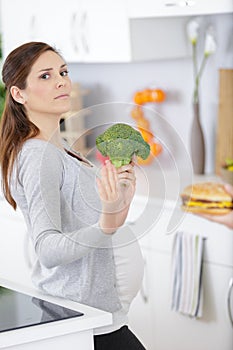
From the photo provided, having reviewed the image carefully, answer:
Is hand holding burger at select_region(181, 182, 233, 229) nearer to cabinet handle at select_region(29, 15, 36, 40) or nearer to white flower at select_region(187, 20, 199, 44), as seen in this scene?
white flower at select_region(187, 20, 199, 44)

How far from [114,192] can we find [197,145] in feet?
3.85

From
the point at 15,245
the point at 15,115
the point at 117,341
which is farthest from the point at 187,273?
the point at 15,115

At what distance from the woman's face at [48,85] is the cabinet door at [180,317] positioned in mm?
850

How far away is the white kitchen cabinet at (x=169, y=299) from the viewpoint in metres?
1.95

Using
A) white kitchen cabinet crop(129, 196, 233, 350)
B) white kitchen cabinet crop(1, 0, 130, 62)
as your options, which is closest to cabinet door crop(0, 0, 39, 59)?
white kitchen cabinet crop(1, 0, 130, 62)

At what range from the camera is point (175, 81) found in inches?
94.9

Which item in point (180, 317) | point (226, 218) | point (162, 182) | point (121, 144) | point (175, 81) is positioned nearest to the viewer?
point (121, 144)

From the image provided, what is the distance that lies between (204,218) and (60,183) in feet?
2.77

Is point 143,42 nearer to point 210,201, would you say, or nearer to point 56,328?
point 210,201

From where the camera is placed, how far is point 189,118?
2398 millimetres

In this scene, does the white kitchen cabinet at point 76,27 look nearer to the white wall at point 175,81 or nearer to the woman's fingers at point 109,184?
the white wall at point 175,81

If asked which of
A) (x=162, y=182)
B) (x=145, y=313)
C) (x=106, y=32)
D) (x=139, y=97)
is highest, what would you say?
(x=106, y=32)

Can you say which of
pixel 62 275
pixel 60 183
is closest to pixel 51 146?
pixel 60 183

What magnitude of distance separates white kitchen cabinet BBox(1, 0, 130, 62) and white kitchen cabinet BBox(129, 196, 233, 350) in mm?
533
